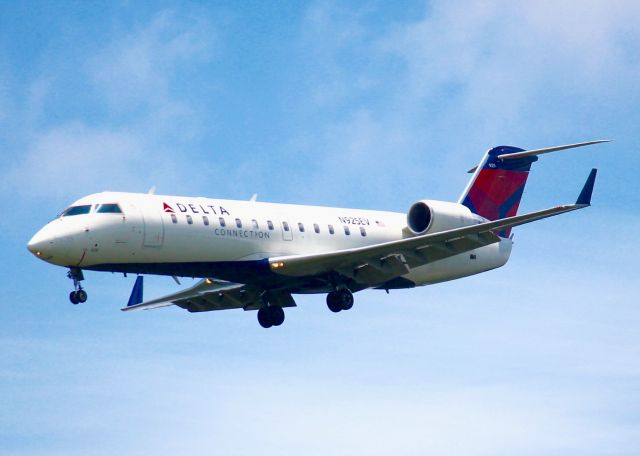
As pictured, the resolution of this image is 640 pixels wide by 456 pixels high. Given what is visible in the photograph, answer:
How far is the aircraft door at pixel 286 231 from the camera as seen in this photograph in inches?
1673

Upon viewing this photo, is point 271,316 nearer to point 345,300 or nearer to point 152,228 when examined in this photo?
point 345,300

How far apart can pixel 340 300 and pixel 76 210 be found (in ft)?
28.8

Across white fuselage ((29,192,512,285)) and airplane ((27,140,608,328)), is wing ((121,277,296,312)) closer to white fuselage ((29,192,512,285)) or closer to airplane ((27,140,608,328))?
airplane ((27,140,608,328))

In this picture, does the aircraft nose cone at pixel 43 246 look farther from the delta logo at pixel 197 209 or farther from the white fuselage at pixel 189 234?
the delta logo at pixel 197 209

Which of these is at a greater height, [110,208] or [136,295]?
→ [136,295]

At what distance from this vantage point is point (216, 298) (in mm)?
46344

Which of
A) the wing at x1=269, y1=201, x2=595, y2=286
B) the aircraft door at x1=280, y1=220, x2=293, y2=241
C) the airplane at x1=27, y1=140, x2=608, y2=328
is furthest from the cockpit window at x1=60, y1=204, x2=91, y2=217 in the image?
the aircraft door at x1=280, y1=220, x2=293, y2=241

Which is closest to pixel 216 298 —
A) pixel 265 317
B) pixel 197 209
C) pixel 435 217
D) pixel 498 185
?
pixel 265 317

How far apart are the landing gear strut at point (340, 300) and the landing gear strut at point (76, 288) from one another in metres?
8.11

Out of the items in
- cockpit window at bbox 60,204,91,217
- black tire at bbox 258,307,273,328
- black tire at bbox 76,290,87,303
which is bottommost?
black tire at bbox 76,290,87,303

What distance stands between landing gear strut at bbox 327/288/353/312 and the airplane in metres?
0.03

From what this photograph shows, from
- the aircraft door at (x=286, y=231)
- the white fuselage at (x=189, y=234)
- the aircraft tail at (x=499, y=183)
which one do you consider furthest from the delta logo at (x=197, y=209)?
the aircraft tail at (x=499, y=183)

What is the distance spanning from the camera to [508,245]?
47.7 metres

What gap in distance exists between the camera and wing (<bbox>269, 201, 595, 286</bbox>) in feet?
136
